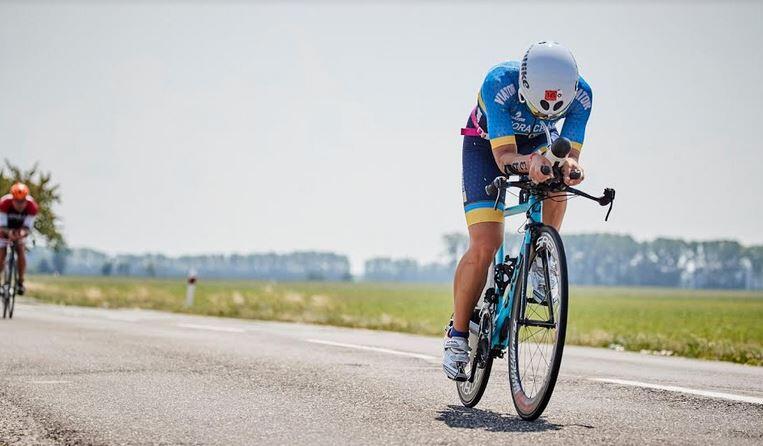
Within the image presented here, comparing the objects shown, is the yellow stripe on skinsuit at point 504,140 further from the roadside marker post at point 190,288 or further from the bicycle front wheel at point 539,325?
the roadside marker post at point 190,288

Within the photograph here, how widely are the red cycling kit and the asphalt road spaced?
192 inches

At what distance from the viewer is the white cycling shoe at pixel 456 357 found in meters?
5.91

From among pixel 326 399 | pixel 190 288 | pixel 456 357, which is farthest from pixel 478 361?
pixel 190 288

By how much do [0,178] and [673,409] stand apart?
44.1m

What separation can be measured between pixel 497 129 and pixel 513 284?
85 cm

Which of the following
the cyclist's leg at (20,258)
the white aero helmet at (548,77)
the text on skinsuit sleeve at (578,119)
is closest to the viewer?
the white aero helmet at (548,77)

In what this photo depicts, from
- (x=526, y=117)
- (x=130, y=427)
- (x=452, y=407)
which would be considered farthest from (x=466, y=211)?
(x=130, y=427)

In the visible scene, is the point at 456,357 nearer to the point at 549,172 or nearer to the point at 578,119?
the point at 549,172

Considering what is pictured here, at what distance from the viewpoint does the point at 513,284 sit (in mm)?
5484

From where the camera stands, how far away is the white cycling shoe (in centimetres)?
591

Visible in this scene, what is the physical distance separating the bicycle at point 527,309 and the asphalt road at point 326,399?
18 centimetres

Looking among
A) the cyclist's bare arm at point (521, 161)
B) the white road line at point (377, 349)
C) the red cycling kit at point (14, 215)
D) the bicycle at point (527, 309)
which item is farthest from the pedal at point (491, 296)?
the red cycling kit at point (14, 215)

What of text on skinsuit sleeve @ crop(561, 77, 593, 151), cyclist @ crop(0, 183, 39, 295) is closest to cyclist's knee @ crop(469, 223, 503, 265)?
text on skinsuit sleeve @ crop(561, 77, 593, 151)

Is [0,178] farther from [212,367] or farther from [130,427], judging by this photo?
[130,427]
